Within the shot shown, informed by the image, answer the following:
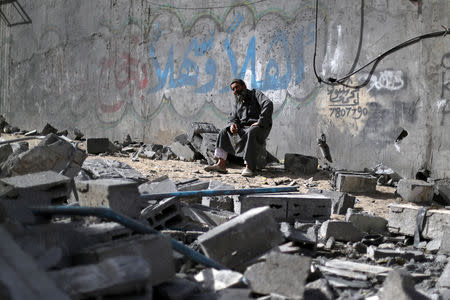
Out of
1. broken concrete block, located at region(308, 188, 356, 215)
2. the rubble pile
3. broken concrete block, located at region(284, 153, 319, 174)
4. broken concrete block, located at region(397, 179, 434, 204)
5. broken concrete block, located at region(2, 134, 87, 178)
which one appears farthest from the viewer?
broken concrete block, located at region(284, 153, 319, 174)

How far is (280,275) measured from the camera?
2.39 meters

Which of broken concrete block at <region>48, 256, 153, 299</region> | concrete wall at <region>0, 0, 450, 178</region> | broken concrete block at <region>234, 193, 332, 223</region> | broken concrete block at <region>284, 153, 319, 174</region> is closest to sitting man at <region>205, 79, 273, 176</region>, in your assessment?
broken concrete block at <region>284, 153, 319, 174</region>

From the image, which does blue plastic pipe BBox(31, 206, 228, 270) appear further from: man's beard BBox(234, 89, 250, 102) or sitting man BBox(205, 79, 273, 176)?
man's beard BBox(234, 89, 250, 102)

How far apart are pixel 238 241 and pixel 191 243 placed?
2.56ft

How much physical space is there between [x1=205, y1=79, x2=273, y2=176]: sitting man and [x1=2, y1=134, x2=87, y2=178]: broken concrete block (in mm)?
3037

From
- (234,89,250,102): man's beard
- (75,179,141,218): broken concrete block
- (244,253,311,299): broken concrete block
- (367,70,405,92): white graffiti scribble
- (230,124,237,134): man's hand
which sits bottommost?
(244,253,311,299): broken concrete block

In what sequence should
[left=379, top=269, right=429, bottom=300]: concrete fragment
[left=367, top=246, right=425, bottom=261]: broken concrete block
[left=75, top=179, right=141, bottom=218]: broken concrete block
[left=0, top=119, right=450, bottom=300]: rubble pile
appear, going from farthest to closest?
1. [left=367, top=246, right=425, bottom=261]: broken concrete block
2. [left=75, top=179, right=141, bottom=218]: broken concrete block
3. [left=379, top=269, right=429, bottom=300]: concrete fragment
4. [left=0, top=119, right=450, bottom=300]: rubble pile

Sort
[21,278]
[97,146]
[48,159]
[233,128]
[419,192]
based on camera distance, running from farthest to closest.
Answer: [97,146] < [233,128] < [419,192] < [48,159] < [21,278]

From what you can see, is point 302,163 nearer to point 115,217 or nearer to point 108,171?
point 108,171

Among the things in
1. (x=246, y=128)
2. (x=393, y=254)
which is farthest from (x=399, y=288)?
Result: (x=246, y=128)

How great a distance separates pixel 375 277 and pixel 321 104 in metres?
4.94

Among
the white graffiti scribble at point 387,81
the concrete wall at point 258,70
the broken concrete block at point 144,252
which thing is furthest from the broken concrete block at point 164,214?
Result: the white graffiti scribble at point 387,81

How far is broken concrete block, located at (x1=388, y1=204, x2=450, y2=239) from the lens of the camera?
3936 millimetres

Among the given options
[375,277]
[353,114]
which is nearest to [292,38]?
[353,114]
